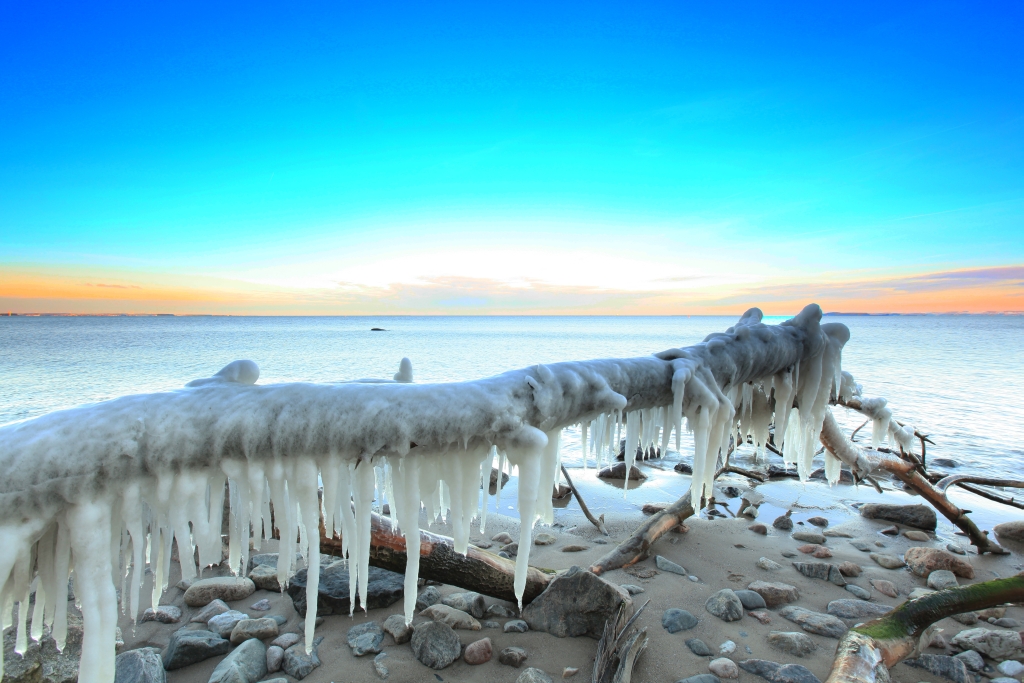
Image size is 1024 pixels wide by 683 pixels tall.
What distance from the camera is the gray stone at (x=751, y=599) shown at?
5.10m

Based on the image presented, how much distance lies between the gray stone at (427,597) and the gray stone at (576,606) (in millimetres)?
917

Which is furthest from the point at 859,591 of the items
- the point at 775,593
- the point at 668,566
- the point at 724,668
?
the point at 724,668

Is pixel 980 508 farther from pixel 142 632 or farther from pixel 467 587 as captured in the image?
pixel 142 632

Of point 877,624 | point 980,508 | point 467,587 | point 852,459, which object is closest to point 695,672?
point 877,624

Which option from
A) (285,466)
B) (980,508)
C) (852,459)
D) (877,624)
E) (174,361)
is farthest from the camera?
(174,361)

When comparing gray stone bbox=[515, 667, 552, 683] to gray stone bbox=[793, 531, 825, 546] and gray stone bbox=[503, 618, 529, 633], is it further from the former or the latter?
gray stone bbox=[793, 531, 825, 546]

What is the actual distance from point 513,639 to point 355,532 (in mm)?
3071

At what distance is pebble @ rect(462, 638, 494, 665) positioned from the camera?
404 centimetres

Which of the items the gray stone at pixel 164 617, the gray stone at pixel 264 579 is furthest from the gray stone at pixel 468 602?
the gray stone at pixel 164 617

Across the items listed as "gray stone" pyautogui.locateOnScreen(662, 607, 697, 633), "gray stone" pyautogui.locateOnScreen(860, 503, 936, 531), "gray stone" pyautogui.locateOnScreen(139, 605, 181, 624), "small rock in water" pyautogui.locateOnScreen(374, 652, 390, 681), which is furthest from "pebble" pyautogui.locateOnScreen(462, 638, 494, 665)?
"gray stone" pyautogui.locateOnScreen(860, 503, 936, 531)

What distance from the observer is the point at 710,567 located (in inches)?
237

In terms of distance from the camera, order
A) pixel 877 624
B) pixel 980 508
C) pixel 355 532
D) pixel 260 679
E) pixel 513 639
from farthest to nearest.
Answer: pixel 980 508
pixel 513 639
pixel 260 679
pixel 877 624
pixel 355 532

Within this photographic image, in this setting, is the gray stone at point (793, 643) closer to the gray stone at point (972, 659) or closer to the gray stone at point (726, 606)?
the gray stone at point (726, 606)

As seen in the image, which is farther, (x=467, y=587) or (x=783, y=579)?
(x=783, y=579)
